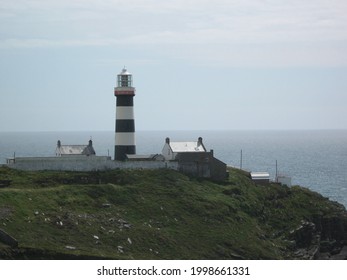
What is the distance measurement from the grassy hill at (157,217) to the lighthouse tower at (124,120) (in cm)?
602

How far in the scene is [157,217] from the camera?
63125 mm

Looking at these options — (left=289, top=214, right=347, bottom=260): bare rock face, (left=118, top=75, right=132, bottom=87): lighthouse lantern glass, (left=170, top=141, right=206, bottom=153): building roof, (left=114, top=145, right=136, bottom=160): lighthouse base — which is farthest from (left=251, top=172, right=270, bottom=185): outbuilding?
(left=118, top=75, right=132, bottom=87): lighthouse lantern glass

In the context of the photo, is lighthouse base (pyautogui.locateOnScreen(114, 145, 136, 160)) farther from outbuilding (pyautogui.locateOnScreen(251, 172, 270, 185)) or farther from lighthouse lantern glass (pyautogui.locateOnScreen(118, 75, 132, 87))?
outbuilding (pyautogui.locateOnScreen(251, 172, 270, 185))

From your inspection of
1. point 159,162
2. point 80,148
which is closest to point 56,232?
point 159,162

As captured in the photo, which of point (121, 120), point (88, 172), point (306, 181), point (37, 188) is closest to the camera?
point (37, 188)

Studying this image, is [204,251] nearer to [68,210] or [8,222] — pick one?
[68,210]

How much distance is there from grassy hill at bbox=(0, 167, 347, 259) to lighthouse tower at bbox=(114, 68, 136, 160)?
602 centimetres

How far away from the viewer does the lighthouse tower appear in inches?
3029

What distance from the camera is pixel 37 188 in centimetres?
6381

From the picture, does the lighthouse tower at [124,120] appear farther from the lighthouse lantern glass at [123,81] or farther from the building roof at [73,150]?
the building roof at [73,150]

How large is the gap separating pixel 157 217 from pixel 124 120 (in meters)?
16.2

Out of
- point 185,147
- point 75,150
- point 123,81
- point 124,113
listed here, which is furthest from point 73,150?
point 185,147

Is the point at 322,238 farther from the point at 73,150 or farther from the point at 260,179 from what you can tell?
the point at 73,150

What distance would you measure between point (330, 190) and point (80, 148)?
4859 centimetres
